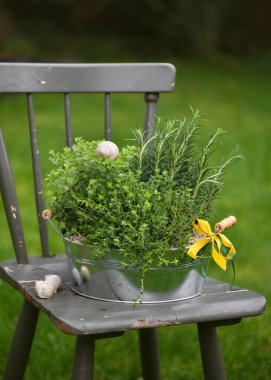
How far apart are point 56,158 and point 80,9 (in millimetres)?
8176

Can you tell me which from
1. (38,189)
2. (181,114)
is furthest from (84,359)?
(181,114)

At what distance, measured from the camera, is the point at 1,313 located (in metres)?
2.61

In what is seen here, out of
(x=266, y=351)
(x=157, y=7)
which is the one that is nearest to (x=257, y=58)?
(x=157, y=7)

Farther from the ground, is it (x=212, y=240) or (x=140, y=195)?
(x=140, y=195)

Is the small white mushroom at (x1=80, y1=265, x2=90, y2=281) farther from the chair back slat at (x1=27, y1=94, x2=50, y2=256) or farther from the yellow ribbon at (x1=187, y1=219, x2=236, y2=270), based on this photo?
the chair back slat at (x1=27, y1=94, x2=50, y2=256)

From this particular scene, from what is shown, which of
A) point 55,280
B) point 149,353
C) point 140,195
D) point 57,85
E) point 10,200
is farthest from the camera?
point 149,353

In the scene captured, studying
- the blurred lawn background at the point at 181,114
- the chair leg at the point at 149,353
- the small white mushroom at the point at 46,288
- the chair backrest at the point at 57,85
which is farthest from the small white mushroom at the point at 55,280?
the blurred lawn background at the point at 181,114

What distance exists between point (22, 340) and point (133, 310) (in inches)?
20.6

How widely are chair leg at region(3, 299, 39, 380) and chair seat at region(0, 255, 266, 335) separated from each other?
7.6 inches

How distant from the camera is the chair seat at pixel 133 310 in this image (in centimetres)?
140

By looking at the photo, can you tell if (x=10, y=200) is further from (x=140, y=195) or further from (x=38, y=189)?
(x=140, y=195)

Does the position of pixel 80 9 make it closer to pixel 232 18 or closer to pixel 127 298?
pixel 232 18

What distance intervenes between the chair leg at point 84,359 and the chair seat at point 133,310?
0.20 feet

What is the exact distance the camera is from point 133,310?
1464 mm
